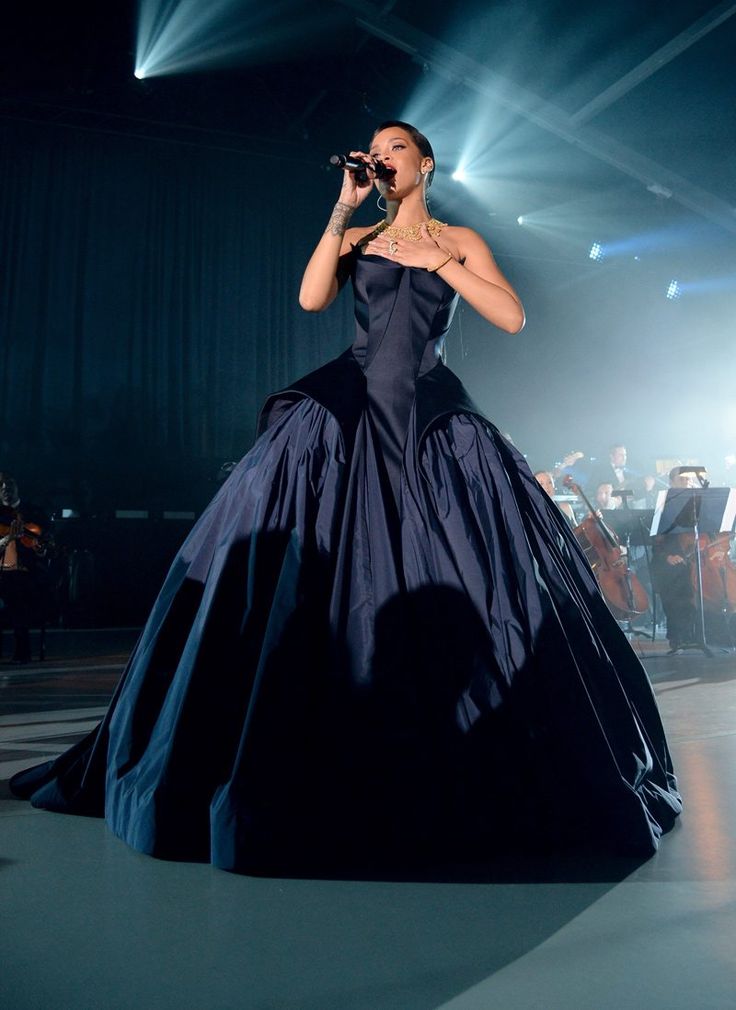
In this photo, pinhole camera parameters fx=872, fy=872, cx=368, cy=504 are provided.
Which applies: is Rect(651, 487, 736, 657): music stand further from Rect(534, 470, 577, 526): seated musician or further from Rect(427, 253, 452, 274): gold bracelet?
Rect(427, 253, 452, 274): gold bracelet

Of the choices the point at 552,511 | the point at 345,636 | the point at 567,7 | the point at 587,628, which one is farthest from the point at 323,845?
the point at 567,7

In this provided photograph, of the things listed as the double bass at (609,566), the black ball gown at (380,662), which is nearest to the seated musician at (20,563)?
the double bass at (609,566)

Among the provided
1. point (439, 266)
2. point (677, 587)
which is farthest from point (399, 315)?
point (677, 587)

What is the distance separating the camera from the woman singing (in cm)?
140

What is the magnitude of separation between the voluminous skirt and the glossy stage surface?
2.8 inches

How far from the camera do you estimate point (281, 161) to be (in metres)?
9.43

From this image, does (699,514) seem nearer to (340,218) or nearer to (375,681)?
(340,218)

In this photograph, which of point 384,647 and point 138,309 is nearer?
point 384,647

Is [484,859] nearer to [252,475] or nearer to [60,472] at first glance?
[252,475]

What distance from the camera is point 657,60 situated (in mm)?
6277

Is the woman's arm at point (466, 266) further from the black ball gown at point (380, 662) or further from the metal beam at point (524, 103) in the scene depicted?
the metal beam at point (524, 103)

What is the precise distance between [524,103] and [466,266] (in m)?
5.85

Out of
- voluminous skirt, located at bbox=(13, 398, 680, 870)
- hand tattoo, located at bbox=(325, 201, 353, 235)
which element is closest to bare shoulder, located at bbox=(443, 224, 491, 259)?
hand tattoo, located at bbox=(325, 201, 353, 235)

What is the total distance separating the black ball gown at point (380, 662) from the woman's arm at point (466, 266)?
54mm
